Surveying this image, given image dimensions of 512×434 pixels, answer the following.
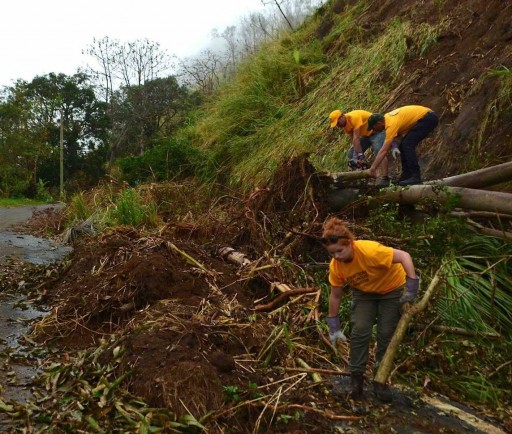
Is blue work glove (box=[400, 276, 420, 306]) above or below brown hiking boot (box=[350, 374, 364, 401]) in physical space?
above

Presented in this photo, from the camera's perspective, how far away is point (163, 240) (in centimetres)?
543

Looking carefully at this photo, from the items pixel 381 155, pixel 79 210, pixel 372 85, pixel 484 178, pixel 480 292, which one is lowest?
pixel 480 292

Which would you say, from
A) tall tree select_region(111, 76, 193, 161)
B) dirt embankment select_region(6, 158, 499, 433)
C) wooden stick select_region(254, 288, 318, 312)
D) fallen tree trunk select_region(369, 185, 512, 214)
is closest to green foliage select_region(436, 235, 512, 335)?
fallen tree trunk select_region(369, 185, 512, 214)

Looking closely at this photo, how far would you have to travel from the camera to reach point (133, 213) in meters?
8.23

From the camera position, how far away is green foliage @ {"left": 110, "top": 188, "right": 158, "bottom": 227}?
817 cm

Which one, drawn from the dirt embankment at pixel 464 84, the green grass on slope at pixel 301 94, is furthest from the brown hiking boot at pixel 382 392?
the green grass on slope at pixel 301 94

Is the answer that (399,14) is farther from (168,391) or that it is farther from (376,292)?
(168,391)

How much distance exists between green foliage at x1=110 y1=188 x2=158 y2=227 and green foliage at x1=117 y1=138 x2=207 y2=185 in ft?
9.83

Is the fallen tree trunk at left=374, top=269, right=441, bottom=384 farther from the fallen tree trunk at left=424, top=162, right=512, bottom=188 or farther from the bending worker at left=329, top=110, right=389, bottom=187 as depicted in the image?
the bending worker at left=329, top=110, right=389, bottom=187

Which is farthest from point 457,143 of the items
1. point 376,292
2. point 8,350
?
point 8,350

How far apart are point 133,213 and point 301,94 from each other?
5276mm

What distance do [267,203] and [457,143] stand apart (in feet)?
9.43

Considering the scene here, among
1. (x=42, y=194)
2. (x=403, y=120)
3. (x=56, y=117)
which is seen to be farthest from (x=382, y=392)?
(x=56, y=117)

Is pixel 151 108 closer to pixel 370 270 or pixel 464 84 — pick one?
pixel 464 84
